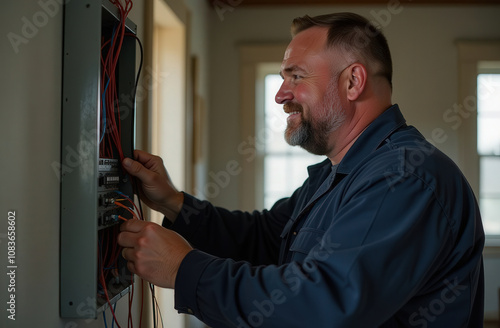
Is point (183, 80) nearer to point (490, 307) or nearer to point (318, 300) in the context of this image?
point (318, 300)

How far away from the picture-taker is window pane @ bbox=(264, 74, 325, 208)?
470 cm

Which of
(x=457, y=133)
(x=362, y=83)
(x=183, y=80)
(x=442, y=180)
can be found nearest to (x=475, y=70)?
(x=457, y=133)

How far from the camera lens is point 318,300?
107cm

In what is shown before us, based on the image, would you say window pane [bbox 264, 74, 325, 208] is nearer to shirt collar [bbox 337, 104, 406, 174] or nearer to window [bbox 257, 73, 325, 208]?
window [bbox 257, 73, 325, 208]

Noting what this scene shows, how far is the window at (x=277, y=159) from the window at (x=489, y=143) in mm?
1495

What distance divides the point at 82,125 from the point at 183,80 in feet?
6.69

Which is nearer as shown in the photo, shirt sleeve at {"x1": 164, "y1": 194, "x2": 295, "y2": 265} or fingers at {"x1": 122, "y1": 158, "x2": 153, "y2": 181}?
fingers at {"x1": 122, "y1": 158, "x2": 153, "y2": 181}

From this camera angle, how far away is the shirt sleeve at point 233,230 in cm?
176

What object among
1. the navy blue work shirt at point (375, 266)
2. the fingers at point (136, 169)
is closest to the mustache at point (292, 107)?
the navy blue work shirt at point (375, 266)

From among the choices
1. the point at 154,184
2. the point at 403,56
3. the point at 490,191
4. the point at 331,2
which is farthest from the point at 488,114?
the point at 154,184

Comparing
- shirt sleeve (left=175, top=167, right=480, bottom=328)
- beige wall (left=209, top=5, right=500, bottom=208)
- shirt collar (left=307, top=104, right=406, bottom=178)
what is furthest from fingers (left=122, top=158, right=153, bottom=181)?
beige wall (left=209, top=5, right=500, bottom=208)

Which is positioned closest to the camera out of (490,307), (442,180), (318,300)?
(318,300)

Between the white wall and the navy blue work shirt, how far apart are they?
337 cm

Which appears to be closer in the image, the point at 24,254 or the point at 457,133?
the point at 24,254
